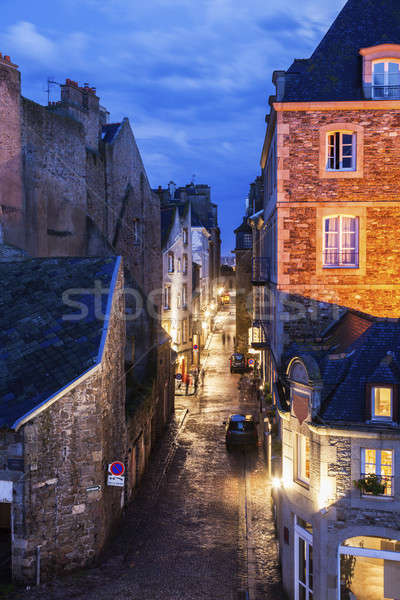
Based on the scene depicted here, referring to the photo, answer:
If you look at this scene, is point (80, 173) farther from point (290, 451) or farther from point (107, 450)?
point (290, 451)

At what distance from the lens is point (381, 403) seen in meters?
11.7

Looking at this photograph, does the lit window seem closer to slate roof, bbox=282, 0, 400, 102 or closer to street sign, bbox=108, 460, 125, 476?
street sign, bbox=108, 460, 125, 476

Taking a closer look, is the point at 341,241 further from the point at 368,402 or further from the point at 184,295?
the point at 184,295

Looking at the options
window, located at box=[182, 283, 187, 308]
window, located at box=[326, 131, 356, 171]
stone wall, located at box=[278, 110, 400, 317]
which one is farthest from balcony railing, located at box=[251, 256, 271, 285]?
window, located at box=[182, 283, 187, 308]

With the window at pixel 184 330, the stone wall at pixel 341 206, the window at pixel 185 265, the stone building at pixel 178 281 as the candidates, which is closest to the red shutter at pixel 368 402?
the stone wall at pixel 341 206

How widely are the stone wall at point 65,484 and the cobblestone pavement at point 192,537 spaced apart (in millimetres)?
658

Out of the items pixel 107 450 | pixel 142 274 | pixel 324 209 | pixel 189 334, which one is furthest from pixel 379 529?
pixel 189 334

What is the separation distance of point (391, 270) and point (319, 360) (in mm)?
6636

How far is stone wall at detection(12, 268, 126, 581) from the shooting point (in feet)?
42.0

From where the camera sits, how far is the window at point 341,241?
18.7m

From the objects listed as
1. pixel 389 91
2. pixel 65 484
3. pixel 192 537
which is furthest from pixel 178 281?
pixel 65 484

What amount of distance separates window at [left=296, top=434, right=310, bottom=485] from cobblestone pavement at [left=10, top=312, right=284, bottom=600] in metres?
2.99

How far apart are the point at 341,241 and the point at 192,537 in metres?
10.8

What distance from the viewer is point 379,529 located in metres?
11.5
